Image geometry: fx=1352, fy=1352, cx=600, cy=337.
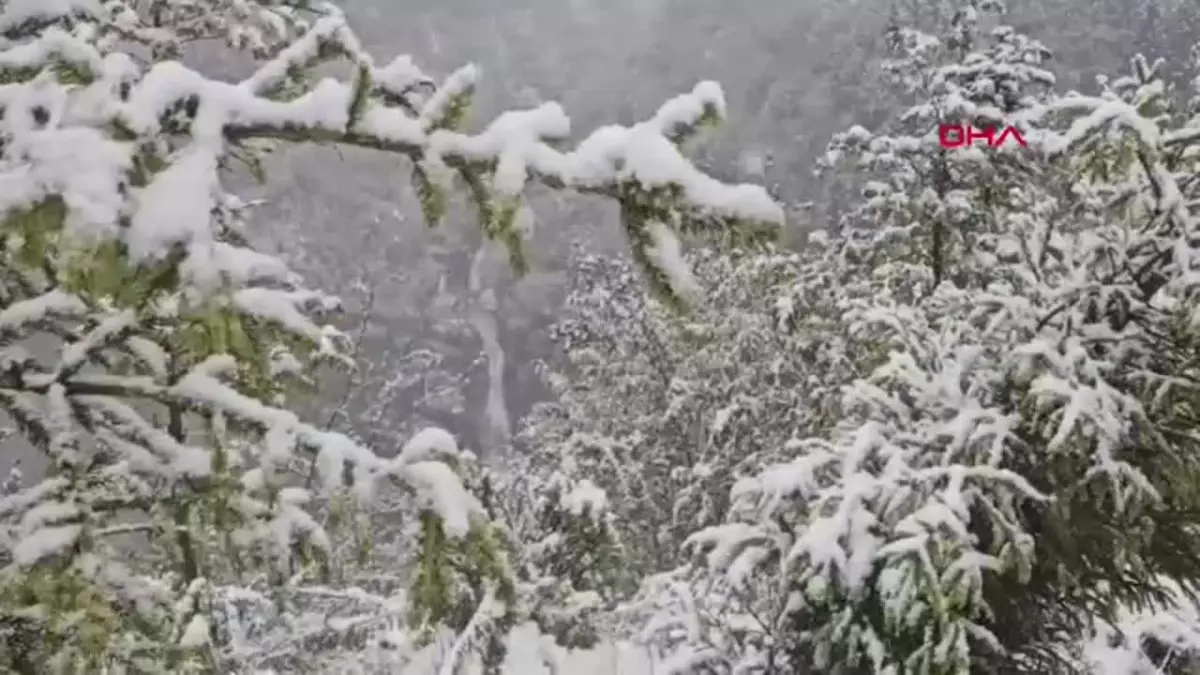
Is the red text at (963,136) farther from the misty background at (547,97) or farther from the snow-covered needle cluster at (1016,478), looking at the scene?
the misty background at (547,97)

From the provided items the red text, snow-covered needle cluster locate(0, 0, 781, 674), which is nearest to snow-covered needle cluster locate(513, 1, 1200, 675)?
snow-covered needle cluster locate(0, 0, 781, 674)

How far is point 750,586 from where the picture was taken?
5.45m

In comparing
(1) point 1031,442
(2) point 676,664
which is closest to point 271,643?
(2) point 676,664

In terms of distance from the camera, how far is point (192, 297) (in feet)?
6.82

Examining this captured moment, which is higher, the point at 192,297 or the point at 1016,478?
the point at 1016,478

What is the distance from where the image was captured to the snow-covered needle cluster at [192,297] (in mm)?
2061

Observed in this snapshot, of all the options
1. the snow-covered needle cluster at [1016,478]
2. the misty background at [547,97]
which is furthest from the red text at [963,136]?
the misty background at [547,97]

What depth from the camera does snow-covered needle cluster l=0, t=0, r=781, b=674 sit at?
2.06 meters

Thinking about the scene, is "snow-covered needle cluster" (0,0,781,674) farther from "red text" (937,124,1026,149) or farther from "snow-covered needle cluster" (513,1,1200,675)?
"red text" (937,124,1026,149)

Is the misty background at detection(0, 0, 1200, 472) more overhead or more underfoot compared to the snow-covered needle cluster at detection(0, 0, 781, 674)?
more overhead

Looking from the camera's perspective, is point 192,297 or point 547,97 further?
point 547,97

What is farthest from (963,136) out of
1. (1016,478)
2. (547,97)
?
(547,97)

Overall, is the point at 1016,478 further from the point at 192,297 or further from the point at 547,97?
the point at 547,97

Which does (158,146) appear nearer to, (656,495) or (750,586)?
(750,586)
